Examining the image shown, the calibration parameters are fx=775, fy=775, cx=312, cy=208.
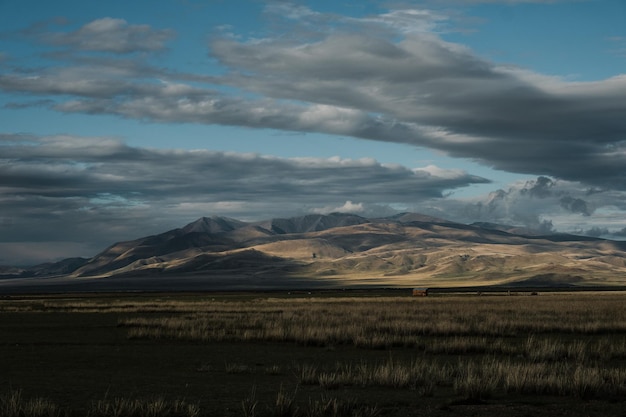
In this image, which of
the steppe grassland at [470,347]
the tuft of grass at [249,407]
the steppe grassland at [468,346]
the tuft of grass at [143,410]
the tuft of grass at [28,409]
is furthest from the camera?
the steppe grassland at [468,346]

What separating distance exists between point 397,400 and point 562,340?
61.3ft

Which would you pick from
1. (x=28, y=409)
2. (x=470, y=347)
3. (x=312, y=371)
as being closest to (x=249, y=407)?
(x=28, y=409)

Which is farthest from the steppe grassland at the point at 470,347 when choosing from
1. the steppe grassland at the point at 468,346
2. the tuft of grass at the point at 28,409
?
the tuft of grass at the point at 28,409

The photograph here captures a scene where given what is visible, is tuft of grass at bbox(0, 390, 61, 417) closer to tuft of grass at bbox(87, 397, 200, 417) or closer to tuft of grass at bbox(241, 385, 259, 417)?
tuft of grass at bbox(87, 397, 200, 417)

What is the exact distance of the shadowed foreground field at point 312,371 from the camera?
15.3 m

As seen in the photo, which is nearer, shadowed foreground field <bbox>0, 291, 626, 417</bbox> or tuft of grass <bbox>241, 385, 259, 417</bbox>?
tuft of grass <bbox>241, 385, 259, 417</bbox>

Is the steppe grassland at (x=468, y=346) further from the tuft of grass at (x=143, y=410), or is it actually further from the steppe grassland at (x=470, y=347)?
the tuft of grass at (x=143, y=410)

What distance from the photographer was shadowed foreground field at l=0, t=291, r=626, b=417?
1531cm

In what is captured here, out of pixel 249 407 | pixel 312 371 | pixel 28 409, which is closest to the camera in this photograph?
pixel 28 409

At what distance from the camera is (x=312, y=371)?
2150 centimetres

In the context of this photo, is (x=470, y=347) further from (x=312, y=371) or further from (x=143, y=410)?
(x=143, y=410)

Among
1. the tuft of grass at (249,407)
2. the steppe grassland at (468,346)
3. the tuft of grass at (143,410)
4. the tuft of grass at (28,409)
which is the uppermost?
the tuft of grass at (28,409)

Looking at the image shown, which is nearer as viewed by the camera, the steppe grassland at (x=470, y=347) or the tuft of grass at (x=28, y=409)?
the tuft of grass at (x=28, y=409)

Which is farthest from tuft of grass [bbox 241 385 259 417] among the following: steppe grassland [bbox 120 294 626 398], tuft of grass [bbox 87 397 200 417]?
steppe grassland [bbox 120 294 626 398]
